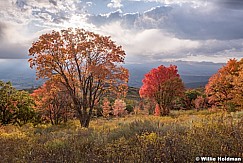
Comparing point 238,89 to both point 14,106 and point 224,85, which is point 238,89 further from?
point 14,106

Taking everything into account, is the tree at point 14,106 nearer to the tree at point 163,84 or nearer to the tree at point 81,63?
the tree at point 81,63

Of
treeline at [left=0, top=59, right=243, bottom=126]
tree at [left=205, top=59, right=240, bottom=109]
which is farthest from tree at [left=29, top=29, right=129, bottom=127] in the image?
tree at [left=205, top=59, right=240, bottom=109]

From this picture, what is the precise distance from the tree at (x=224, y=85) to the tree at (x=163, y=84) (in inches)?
184

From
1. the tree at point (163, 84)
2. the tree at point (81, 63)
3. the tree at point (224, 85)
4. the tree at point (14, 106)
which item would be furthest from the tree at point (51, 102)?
the tree at point (224, 85)

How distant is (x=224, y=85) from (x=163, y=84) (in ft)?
28.3

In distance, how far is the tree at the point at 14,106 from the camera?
23875 millimetres

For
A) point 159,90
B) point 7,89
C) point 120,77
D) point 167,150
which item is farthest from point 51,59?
point 159,90

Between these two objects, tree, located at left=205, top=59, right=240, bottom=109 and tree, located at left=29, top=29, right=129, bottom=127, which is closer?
tree, located at left=29, top=29, right=129, bottom=127

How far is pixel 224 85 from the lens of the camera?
1233 inches

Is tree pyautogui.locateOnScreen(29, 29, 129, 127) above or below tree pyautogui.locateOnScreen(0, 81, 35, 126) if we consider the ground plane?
above

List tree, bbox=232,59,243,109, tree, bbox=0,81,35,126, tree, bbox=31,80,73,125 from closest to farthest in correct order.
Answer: tree, bbox=0,81,35,126, tree, bbox=232,59,243,109, tree, bbox=31,80,73,125

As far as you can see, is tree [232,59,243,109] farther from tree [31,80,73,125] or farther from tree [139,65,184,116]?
tree [31,80,73,125]

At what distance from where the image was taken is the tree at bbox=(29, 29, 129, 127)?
1716cm

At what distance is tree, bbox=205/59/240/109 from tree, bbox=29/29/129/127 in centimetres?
1905
